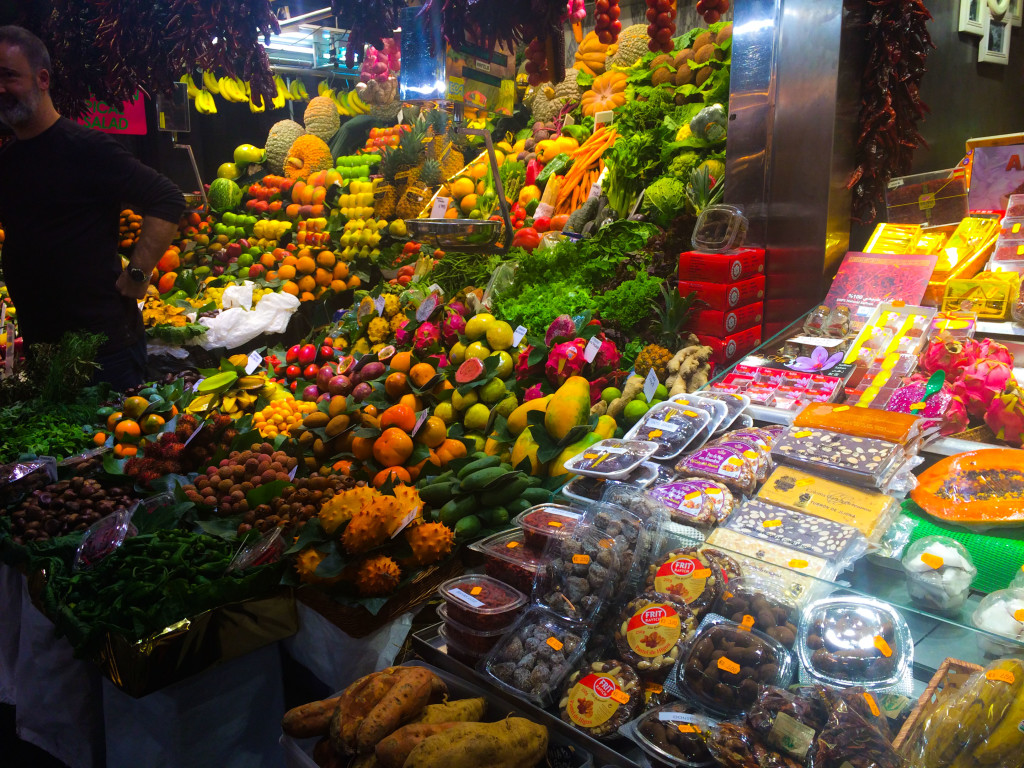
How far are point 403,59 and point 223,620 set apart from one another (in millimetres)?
2660

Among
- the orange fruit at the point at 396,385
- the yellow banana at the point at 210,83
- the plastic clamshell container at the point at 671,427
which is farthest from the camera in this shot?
the yellow banana at the point at 210,83

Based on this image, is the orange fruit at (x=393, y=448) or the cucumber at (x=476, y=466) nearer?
the cucumber at (x=476, y=466)

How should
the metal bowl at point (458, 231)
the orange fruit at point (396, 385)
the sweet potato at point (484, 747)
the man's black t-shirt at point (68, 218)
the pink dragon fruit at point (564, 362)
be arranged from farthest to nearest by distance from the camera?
the metal bowl at point (458, 231)
the man's black t-shirt at point (68, 218)
the orange fruit at point (396, 385)
the pink dragon fruit at point (564, 362)
the sweet potato at point (484, 747)

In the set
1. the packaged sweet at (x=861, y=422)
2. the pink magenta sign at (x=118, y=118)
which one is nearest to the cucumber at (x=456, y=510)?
the packaged sweet at (x=861, y=422)

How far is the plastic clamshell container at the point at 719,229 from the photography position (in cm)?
339

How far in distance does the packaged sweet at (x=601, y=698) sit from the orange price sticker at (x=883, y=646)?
0.50 metres

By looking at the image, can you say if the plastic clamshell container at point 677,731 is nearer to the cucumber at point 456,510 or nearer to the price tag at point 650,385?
the cucumber at point 456,510

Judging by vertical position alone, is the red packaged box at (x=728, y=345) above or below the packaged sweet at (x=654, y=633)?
above

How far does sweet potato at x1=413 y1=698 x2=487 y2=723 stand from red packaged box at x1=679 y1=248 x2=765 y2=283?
90.3 inches

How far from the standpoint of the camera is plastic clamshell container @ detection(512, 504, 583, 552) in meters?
1.86

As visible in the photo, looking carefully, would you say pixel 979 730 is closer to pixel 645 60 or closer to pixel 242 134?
pixel 645 60

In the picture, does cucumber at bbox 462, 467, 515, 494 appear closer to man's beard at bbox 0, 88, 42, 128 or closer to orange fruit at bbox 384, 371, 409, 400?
orange fruit at bbox 384, 371, 409, 400

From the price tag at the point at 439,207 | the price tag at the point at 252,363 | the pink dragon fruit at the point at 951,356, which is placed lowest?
the price tag at the point at 252,363

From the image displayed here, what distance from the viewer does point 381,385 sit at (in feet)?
9.70
